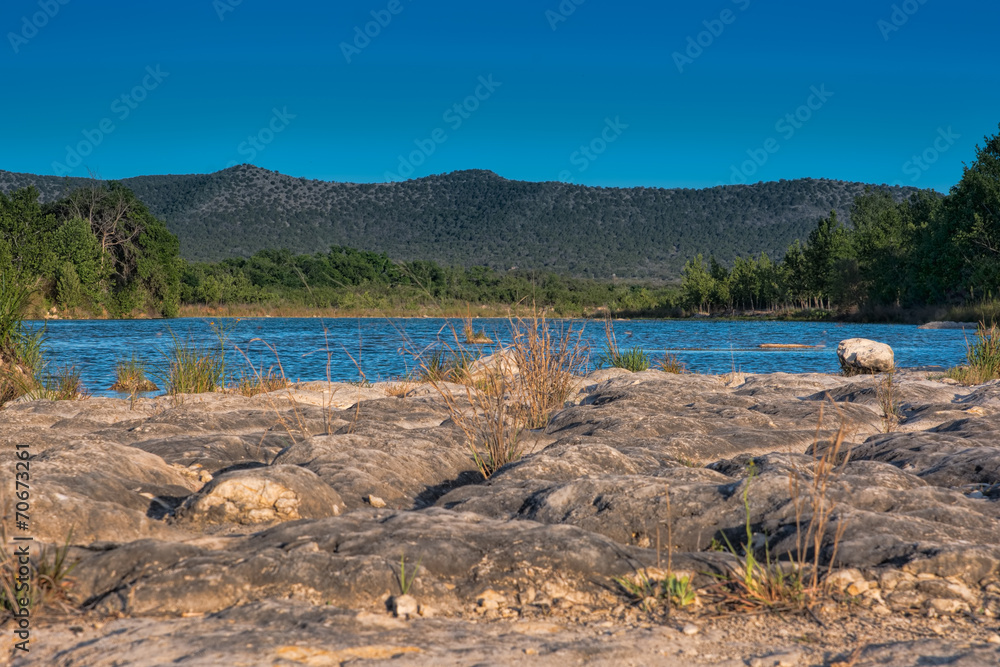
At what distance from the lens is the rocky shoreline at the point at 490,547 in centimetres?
245

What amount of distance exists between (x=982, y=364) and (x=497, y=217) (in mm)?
88511

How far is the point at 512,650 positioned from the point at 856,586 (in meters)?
1.40

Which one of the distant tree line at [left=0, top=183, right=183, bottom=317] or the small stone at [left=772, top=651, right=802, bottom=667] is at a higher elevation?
the distant tree line at [left=0, top=183, right=183, bottom=317]

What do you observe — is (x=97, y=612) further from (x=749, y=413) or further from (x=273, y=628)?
(x=749, y=413)

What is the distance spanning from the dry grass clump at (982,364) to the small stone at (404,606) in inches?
384

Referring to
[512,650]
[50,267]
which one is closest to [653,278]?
[50,267]

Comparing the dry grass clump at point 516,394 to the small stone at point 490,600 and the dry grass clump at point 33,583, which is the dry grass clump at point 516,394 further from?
the dry grass clump at point 33,583

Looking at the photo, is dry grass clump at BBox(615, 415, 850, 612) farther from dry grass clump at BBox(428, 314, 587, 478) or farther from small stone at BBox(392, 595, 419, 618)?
dry grass clump at BBox(428, 314, 587, 478)

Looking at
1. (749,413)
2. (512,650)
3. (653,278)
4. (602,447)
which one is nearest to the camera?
(512,650)

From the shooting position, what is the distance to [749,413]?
6.60 meters

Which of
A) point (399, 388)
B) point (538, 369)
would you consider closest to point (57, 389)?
point (399, 388)

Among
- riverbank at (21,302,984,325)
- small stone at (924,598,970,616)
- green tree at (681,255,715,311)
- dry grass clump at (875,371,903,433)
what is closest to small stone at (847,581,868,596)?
small stone at (924,598,970,616)

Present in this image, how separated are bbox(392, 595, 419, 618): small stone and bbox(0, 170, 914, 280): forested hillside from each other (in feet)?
269

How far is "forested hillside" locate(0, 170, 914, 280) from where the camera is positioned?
9038 cm
